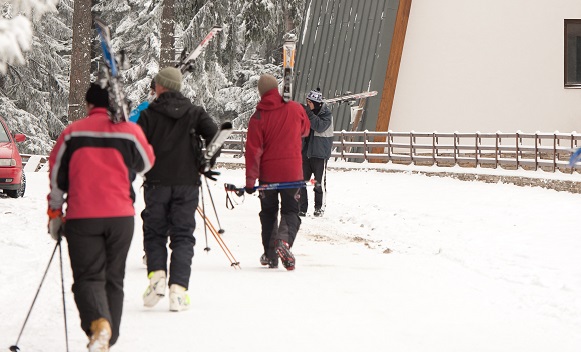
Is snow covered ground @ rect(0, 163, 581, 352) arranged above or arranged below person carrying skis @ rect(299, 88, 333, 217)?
below

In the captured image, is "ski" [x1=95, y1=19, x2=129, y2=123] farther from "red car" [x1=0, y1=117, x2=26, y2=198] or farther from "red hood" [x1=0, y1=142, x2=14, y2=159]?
"red hood" [x1=0, y1=142, x2=14, y2=159]

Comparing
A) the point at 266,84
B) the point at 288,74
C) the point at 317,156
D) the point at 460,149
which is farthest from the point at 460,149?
the point at 266,84

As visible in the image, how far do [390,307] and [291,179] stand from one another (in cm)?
216

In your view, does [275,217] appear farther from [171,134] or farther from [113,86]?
[113,86]

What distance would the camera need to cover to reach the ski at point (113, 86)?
6.55 m

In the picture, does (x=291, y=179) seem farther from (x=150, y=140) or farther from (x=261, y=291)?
(x=150, y=140)

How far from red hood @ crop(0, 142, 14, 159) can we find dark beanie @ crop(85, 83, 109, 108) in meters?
11.7

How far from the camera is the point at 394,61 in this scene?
92.0 feet

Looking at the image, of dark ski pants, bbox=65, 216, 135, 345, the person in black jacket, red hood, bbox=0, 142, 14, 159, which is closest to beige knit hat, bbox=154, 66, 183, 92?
the person in black jacket

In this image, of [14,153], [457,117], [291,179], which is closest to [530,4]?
[457,117]

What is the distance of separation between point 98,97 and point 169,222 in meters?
1.99

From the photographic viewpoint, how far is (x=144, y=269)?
421 inches

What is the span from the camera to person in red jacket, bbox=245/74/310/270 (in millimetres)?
10539

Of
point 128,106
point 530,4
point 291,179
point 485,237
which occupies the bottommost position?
point 485,237
